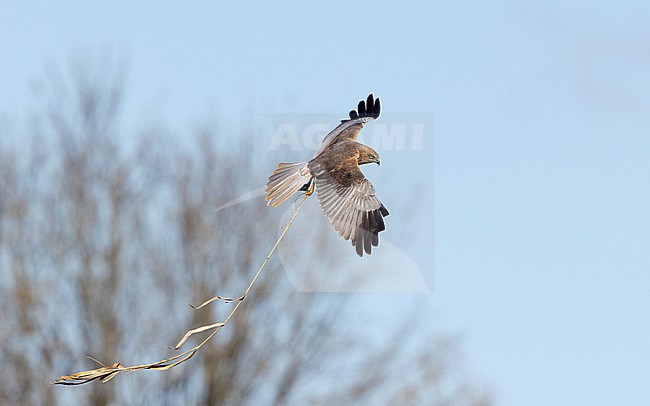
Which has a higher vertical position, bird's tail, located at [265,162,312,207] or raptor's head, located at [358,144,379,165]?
raptor's head, located at [358,144,379,165]

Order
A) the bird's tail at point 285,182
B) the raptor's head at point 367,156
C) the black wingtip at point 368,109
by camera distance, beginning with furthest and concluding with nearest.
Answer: the black wingtip at point 368,109
the bird's tail at point 285,182
the raptor's head at point 367,156

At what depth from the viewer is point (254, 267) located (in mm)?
18828

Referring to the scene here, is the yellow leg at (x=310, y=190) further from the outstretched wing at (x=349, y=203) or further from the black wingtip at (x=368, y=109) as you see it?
the black wingtip at (x=368, y=109)

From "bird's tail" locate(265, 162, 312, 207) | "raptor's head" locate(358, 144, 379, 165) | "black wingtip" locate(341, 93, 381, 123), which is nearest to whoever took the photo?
"raptor's head" locate(358, 144, 379, 165)

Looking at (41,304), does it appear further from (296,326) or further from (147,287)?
(296,326)

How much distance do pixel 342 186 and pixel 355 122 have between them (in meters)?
0.44

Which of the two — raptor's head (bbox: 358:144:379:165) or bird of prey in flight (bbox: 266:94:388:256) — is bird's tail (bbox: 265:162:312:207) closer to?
bird of prey in flight (bbox: 266:94:388:256)

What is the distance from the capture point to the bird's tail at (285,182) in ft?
16.0

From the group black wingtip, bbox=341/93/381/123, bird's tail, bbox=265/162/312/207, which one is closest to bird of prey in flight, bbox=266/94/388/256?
bird's tail, bbox=265/162/312/207

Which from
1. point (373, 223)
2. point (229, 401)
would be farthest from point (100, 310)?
point (373, 223)

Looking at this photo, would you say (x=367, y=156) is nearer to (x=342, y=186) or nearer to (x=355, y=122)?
(x=342, y=186)

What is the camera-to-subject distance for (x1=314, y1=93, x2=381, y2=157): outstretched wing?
4.96 m

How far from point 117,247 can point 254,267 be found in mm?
2008

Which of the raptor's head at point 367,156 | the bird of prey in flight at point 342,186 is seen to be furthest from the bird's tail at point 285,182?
the raptor's head at point 367,156
